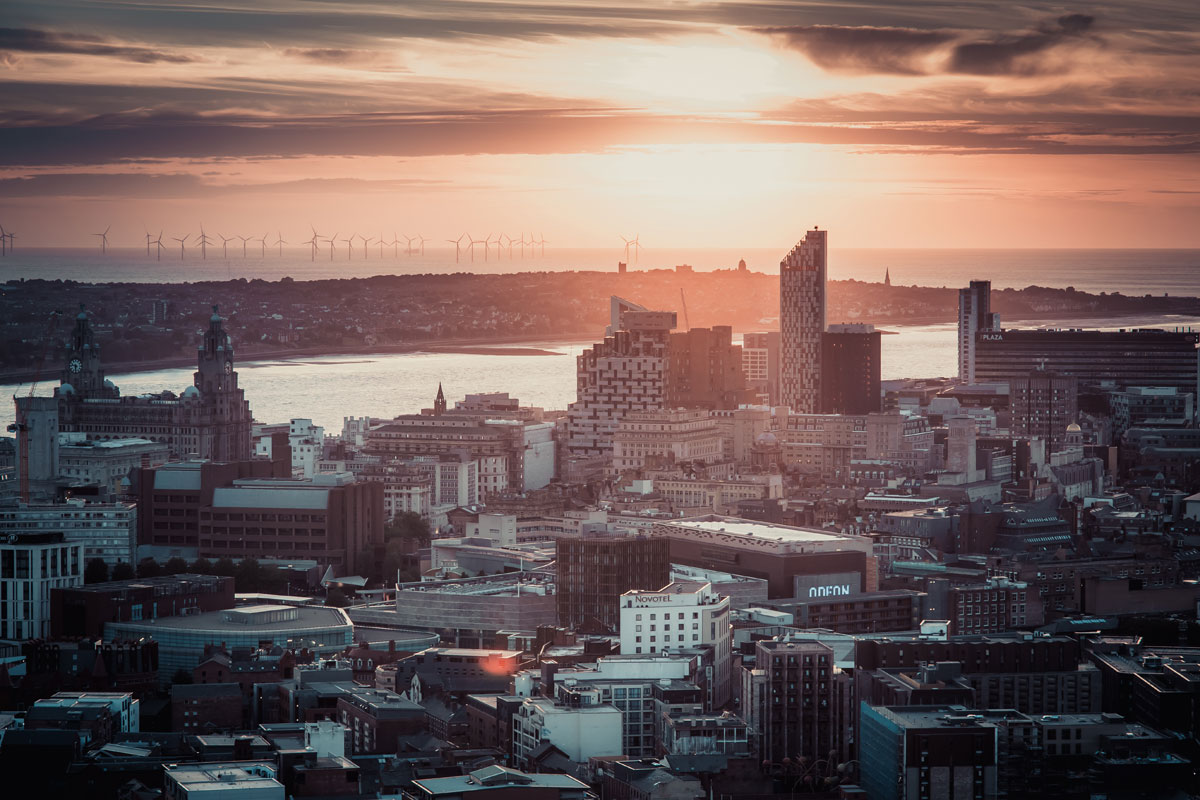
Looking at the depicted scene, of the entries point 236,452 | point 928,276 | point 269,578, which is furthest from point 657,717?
point 928,276

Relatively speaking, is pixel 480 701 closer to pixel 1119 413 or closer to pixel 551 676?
pixel 551 676

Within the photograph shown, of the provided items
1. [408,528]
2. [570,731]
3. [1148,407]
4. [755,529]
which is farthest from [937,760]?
[1148,407]

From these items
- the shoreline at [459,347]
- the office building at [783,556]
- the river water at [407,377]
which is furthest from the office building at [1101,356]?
the office building at [783,556]

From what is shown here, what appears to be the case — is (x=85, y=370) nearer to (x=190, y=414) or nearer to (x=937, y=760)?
(x=190, y=414)

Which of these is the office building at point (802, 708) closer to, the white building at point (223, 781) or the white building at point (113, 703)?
the white building at point (223, 781)

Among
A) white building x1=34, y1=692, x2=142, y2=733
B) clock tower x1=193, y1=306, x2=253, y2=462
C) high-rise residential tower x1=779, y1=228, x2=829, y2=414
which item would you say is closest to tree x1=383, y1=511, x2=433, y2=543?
clock tower x1=193, y1=306, x2=253, y2=462

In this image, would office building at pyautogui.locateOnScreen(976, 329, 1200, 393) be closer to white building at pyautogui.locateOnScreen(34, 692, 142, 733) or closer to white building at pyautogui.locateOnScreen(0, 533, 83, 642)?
white building at pyautogui.locateOnScreen(0, 533, 83, 642)
